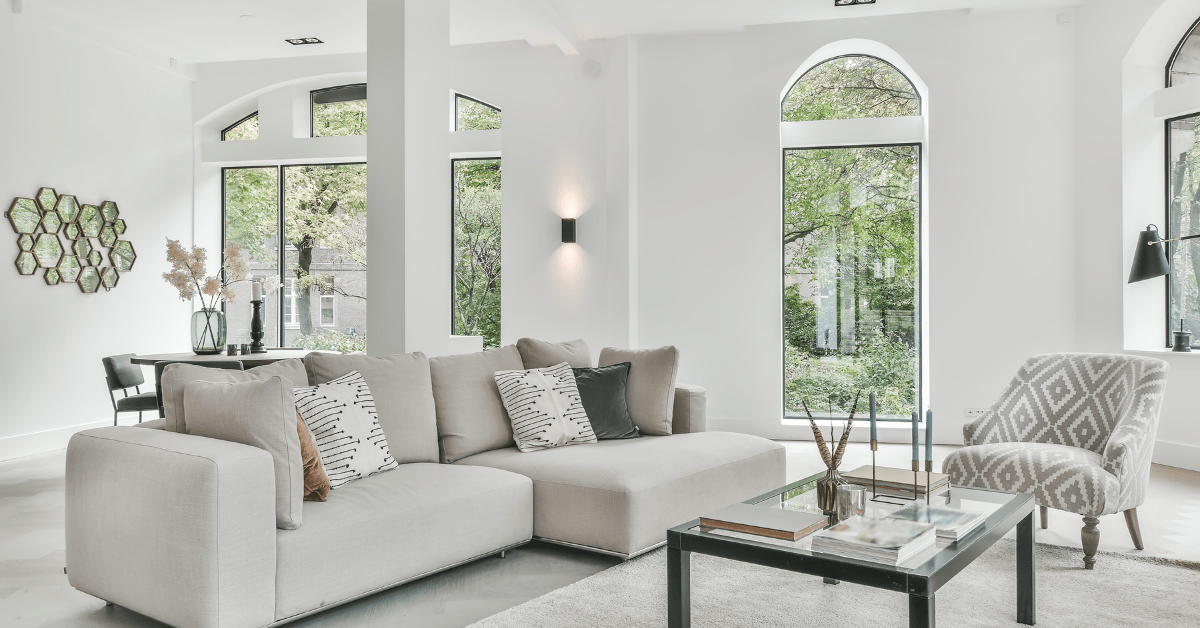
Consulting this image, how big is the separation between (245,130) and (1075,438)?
7109 mm

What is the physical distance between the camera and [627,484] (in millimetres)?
2986

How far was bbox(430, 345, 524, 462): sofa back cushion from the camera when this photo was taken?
342 cm

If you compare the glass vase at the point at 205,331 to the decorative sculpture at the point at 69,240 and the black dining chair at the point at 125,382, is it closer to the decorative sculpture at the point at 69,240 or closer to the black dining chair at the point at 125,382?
the black dining chair at the point at 125,382

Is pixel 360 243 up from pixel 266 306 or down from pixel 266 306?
up

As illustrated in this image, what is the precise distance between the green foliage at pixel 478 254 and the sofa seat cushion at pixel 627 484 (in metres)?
3.42

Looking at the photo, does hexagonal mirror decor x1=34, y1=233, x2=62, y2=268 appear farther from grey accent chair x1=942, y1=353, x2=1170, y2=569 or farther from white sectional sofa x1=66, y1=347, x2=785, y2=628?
grey accent chair x1=942, y1=353, x2=1170, y2=569

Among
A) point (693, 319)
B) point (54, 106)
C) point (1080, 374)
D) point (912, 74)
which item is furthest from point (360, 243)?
point (1080, 374)

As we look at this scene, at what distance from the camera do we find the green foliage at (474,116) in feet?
22.3

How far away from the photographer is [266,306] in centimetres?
737

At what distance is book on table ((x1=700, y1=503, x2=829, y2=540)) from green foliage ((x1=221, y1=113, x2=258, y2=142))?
669 cm

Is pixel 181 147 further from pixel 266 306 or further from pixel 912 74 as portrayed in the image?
pixel 912 74

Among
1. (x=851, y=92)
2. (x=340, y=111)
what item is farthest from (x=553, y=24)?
(x=340, y=111)

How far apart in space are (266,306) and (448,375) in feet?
15.0

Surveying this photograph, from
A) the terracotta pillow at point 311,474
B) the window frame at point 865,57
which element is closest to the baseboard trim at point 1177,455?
the window frame at point 865,57
